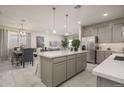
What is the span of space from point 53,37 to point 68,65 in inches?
315

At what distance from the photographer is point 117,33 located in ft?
14.3

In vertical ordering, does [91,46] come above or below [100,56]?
above

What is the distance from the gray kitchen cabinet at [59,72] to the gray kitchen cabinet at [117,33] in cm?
361

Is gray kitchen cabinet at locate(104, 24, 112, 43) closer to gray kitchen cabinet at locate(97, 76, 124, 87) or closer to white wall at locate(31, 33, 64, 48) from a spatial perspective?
gray kitchen cabinet at locate(97, 76, 124, 87)

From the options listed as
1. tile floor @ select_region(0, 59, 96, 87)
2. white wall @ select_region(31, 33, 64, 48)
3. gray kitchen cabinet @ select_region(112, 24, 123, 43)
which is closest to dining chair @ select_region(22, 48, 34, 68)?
tile floor @ select_region(0, 59, 96, 87)

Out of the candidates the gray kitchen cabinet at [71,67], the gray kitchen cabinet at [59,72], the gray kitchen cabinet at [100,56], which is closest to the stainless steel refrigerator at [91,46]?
the gray kitchen cabinet at [100,56]

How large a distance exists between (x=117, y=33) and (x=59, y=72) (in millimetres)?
4002

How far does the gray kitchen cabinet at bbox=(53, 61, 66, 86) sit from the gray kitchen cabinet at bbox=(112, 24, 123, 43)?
3.61 metres

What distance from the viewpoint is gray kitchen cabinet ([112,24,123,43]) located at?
4.26 m

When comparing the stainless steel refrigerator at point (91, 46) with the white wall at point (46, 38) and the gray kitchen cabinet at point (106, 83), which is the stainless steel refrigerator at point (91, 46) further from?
the white wall at point (46, 38)

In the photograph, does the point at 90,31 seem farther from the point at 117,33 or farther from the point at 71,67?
the point at 71,67

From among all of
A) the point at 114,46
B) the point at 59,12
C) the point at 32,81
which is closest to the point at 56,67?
the point at 32,81

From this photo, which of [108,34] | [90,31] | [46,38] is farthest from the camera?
[46,38]
